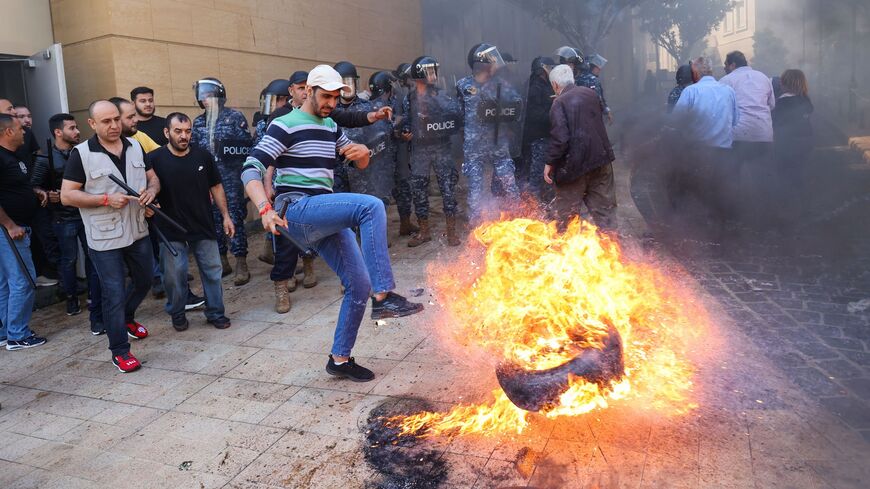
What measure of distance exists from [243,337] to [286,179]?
209 centimetres

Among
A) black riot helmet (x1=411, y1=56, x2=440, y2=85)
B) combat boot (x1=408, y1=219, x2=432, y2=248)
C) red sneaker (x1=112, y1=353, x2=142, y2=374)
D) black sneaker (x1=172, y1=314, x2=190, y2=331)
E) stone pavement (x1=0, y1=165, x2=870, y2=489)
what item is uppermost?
black riot helmet (x1=411, y1=56, x2=440, y2=85)

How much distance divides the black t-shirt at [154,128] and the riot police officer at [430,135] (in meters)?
2.93

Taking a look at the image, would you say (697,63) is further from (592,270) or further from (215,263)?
(215,263)

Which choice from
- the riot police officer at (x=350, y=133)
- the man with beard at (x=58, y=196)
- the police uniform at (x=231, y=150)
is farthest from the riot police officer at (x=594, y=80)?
the man with beard at (x=58, y=196)

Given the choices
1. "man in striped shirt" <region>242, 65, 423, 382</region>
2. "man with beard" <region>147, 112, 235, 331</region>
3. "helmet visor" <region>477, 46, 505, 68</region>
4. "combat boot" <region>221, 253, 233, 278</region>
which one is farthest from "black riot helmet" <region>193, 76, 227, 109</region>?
"man in striped shirt" <region>242, 65, 423, 382</region>

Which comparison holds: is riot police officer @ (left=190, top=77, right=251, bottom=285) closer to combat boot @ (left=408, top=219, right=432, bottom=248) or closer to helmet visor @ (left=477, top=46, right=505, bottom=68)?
combat boot @ (left=408, top=219, right=432, bottom=248)

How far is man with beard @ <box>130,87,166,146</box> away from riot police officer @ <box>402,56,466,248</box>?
9.71ft

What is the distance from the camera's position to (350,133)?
294 inches

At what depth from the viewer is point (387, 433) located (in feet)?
11.6

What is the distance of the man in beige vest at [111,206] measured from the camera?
188 inches

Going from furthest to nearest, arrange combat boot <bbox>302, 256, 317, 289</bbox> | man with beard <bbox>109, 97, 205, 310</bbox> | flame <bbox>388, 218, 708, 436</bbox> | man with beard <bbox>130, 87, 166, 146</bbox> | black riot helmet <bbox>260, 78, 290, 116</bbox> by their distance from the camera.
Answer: black riot helmet <bbox>260, 78, 290, 116</bbox>, combat boot <bbox>302, 256, 317, 289</bbox>, man with beard <bbox>130, 87, 166, 146</bbox>, man with beard <bbox>109, 97, 205, 310</bbox>, flame <bbox>388, 218, 708, 436</bbox>

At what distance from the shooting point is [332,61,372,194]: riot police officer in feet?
24.1

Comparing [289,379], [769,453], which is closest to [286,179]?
[289,379]

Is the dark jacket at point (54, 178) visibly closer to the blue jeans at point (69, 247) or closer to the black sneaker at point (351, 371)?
the blue jeans at point (69, 247)
